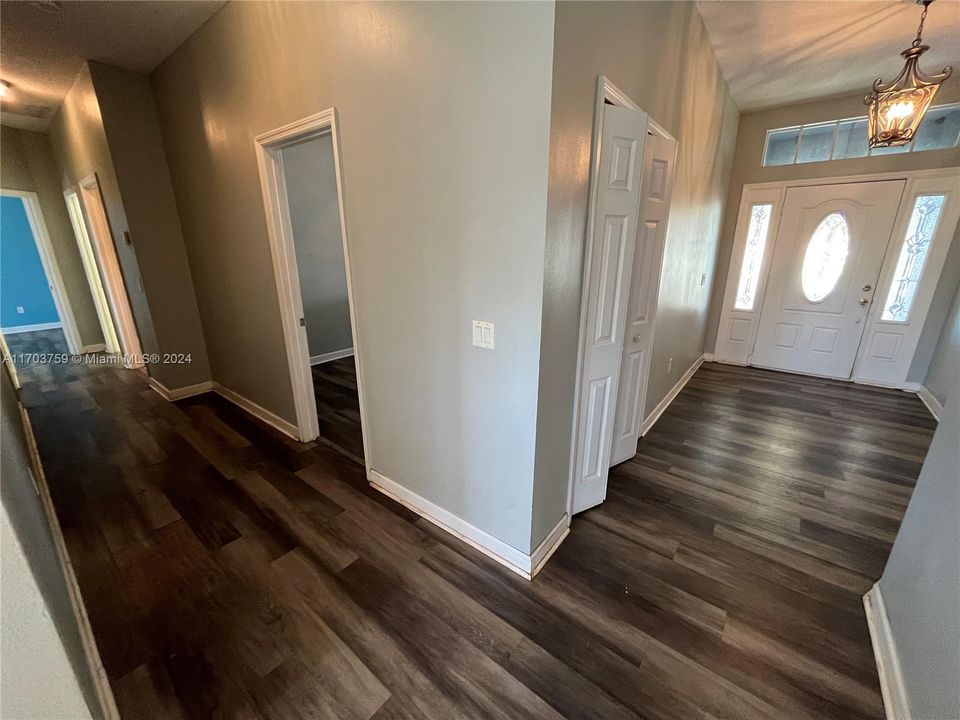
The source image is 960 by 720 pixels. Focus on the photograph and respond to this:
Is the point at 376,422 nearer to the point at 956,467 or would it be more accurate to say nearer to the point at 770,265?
the point at 956,467

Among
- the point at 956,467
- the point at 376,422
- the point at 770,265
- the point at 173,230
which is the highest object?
the point at 173,230

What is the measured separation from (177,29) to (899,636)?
16.1ft

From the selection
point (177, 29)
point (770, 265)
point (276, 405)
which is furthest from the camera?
point (770, 265)

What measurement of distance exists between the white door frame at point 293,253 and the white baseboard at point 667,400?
85.7 inches

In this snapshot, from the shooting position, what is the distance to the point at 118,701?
1.23m

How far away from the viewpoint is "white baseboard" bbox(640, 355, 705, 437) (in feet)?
9.84

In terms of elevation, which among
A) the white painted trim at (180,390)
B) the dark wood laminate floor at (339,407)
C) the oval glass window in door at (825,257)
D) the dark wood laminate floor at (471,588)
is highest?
the oval glass window in door at (825,257)

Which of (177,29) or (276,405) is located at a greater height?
(177,29)

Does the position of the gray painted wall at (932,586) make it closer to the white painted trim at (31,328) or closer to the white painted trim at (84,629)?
the white painted trim at (84,629)

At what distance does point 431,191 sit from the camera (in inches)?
61.2

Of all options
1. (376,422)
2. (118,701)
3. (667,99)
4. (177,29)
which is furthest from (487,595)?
(177,29)

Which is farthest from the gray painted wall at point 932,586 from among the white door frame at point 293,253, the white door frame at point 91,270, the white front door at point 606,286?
the white door frame at point 91,270

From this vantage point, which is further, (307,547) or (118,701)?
(307,547)

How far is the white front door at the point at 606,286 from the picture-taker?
1621 mm
